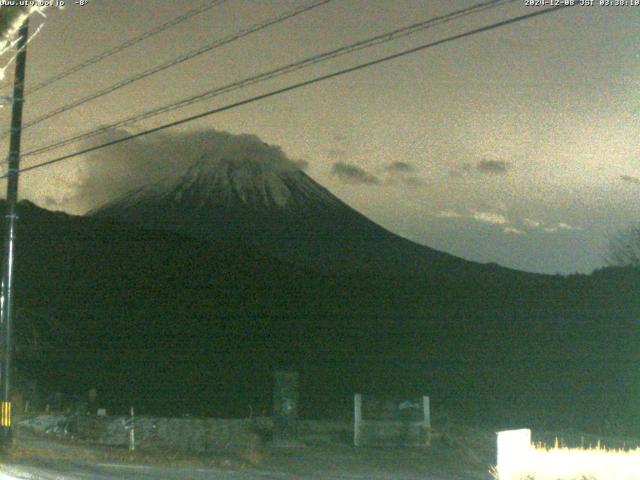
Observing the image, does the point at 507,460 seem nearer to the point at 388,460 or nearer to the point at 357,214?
the point at 388,460

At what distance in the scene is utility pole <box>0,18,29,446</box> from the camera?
58.2 ft

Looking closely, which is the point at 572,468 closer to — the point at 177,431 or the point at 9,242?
the point at 9,242

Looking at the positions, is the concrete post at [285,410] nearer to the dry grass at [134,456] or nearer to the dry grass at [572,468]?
the dry grass at [134,456]

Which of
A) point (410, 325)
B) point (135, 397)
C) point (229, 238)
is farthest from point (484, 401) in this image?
point (229, 238)

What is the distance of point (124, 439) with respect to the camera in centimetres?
2286

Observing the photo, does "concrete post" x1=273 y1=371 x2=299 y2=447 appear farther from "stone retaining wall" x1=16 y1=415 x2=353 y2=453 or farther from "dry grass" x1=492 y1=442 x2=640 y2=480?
"dry grass" x1=492 y1=442 x2=640 y2=480

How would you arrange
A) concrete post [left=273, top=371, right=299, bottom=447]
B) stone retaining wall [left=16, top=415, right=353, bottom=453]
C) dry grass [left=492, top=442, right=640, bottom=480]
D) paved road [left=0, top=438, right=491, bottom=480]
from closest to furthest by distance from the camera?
1. dry grass [left=492, top=442, right=640, bottom=480]
2. paved road [left=0, top=438, right=491, bottom=480]
3. concrete post [left=273, top=371, right=299, bottom=447]
4. stone retaining wall [left=16, top=415, right=353, bottom=453]

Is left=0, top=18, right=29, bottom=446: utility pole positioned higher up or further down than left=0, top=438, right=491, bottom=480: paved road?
higher up

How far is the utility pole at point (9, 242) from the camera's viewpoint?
17.8 m

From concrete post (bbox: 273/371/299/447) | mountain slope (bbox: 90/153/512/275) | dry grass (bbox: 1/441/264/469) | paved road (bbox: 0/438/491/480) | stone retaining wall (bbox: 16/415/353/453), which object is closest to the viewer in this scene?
paved road (bbox: 0/438/491/480)

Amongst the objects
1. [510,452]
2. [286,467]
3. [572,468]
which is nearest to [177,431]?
[286,467]

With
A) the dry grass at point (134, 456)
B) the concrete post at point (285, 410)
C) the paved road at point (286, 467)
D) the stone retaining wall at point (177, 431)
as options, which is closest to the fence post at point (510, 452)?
the paved road at point (286, 467)

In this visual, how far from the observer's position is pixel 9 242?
1805 centimetres

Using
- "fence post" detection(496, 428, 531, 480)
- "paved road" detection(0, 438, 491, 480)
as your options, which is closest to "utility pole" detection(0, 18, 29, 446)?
"paved road" detection(0, 438, 491, 480)
